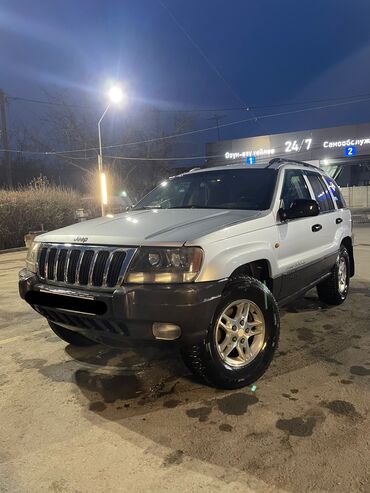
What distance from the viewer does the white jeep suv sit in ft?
10.0

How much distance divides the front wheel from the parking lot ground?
0.15m

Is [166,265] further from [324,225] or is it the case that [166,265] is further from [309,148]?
[309,148]

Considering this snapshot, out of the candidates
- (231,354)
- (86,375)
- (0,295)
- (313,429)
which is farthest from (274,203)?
(0,295)

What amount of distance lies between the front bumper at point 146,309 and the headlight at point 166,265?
2.2 inches

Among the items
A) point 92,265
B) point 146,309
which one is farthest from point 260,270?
point 92,265

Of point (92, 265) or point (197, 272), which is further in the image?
point (92, 265)

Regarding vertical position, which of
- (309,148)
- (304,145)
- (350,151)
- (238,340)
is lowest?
(238,340)

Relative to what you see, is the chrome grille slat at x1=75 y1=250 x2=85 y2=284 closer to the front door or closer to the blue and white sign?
the front door

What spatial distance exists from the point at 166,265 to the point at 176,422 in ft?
3.58

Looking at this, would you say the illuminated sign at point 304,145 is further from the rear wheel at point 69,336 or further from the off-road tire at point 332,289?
Result: the rear wheel at point 69,336

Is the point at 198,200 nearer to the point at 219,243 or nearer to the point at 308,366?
the point at 219,243

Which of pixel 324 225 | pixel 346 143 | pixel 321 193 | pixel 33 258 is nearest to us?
pixel 33 258

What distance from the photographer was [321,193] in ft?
18.4

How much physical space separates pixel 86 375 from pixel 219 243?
173 centimetres
